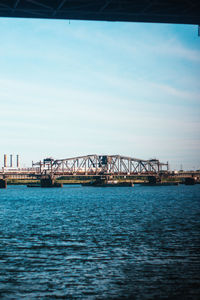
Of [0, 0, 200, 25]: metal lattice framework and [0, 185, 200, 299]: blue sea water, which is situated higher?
[0, 0, 200, 25]: metal lattice framework

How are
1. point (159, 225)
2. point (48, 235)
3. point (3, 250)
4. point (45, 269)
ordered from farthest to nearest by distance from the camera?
point (159, 225) → point (48, 235) → point (3, 250) → point (45, 269)

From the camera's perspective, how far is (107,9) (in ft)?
82.6

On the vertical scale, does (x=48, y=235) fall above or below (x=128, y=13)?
below

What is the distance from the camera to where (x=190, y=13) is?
82.9 ft

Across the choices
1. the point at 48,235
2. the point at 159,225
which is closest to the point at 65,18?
the point at 48,235

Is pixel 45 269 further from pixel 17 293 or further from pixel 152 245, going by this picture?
pixel 152 245

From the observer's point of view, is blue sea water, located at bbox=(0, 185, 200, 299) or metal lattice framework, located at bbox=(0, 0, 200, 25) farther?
metal lattice framework, located at bbox=(0, 0, 200, 25)

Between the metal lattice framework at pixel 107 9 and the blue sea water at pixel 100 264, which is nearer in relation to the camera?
the blue sea water at pixel 100 264

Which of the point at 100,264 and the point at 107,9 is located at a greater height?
the point at 107,9

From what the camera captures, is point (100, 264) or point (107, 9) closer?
point (107, 9)

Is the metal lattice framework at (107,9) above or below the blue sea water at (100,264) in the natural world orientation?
above

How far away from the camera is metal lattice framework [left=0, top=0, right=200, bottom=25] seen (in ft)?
79.2

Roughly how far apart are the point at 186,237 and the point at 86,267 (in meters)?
15.3

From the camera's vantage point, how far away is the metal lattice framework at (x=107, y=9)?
24.1 m
